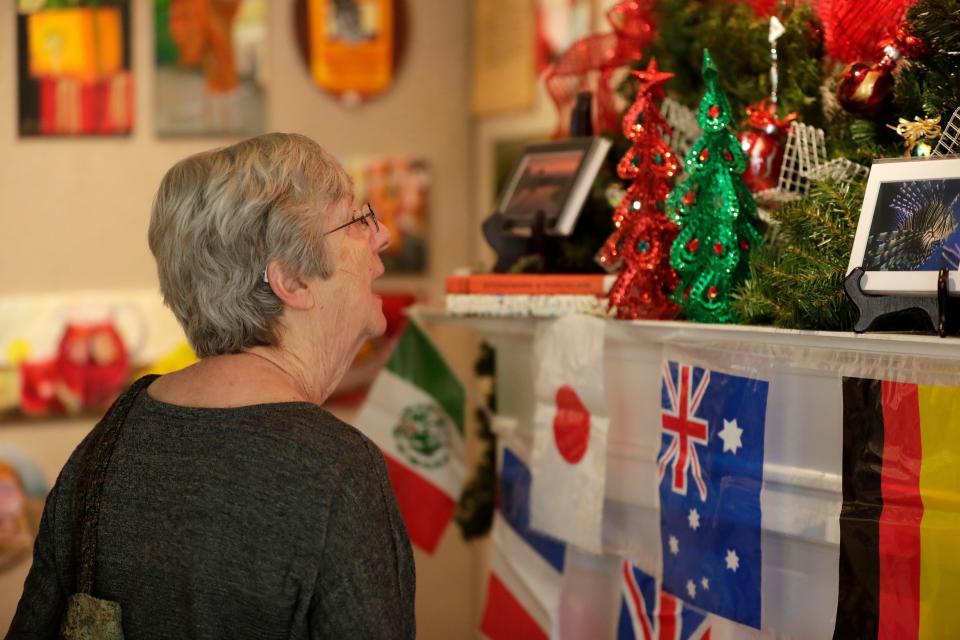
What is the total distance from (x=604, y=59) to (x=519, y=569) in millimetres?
1125

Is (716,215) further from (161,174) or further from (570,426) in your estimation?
(161,174)

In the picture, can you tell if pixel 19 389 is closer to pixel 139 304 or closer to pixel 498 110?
pixel 139 304

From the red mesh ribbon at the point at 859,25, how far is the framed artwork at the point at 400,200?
7.42ft

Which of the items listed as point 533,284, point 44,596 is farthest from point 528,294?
point 44,596

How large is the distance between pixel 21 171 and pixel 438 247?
140 cm

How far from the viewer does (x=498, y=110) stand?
380 cm

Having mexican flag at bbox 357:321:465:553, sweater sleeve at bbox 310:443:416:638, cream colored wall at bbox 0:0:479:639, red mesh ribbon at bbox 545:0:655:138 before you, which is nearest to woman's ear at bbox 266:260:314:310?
sweater sleeve at bbox 310:443:416:638

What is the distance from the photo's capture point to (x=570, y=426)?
2.15 m

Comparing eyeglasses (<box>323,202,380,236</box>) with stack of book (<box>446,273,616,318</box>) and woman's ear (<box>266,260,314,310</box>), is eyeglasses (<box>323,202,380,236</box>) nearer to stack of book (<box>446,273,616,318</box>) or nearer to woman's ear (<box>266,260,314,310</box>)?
woman's ear (<box>266,260,314,310</box>)

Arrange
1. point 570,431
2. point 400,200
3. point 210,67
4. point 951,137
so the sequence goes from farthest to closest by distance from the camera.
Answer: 1. point 400,200
2. point 210,67
3. point 570,431
4. point 951,137

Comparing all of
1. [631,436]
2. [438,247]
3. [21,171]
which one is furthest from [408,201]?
[631,436]

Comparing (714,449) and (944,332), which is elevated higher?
(944,332)

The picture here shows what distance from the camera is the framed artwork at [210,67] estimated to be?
359cm

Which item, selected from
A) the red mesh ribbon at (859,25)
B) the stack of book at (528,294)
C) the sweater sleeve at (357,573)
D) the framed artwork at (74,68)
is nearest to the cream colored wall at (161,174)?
the framed artwork at (74,68)
